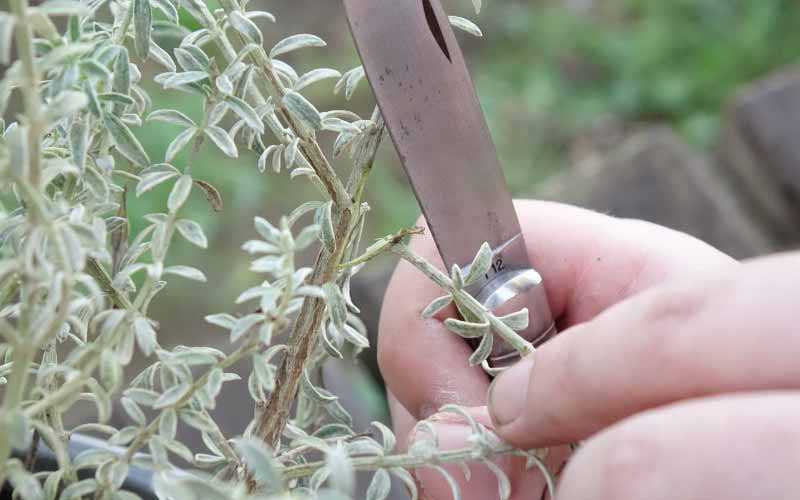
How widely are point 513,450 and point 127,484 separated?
0.28 metres

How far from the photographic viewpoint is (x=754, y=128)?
1.74 m

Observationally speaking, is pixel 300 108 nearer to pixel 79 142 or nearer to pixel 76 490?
pixel 79 142

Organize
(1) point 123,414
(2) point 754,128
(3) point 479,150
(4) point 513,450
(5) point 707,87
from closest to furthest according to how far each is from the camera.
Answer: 1. (4) point 513,450
2. (3) point 479,150
3. (1) point 123,414
4. (2) point 754,128
5. (5) point 707,87

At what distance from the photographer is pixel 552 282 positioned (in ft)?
2.37

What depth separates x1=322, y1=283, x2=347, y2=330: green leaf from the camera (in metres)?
0.52

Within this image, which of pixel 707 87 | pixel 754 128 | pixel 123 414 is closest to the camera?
pixel 123 414

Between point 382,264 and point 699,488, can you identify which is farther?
point 382,264

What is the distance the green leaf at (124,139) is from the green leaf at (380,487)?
0.22m

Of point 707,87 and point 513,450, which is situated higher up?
point 513,450

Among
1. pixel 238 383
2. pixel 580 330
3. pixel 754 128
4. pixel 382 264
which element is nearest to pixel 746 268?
pixel 580 330

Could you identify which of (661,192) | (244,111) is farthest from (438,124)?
(661,192)

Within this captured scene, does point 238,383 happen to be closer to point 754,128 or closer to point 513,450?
point 513,450

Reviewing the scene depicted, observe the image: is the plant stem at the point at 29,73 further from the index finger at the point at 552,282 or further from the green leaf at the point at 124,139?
the index finger at the point at 552,282

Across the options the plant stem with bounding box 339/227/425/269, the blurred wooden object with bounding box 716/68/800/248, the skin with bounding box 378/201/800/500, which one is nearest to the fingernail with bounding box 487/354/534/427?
the skin with bounding box 378/201/800/500
